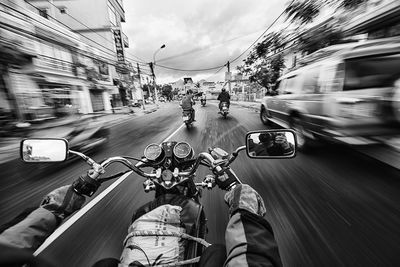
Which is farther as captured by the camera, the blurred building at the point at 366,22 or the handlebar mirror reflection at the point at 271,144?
the blurred building at the point at 366,22

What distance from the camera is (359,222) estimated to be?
203 centimetres

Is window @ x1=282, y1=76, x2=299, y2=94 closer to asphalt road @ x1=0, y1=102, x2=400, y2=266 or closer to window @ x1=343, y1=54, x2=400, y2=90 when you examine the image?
window @ x1=343, y1=54, x2=400, y2=90

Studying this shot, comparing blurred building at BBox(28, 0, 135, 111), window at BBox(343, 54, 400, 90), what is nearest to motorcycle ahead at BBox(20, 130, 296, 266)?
window at BBox(343, 54, 400, 90)

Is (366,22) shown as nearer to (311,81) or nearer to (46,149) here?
(311,81)

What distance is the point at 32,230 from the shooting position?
0.98 metres

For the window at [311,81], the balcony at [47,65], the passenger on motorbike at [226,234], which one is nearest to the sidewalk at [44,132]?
the passenger on motorbike at [226,234]

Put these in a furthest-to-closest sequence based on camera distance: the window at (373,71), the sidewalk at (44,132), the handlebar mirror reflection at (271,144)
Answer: the sidewalk at (44,132), the window at (373,71), the handlebar mirror reflection at (271,144)

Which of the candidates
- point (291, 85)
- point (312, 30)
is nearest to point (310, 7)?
point (312, 30)

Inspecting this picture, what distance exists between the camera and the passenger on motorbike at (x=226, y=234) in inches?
30.3

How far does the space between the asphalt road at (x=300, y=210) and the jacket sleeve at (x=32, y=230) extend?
997 millimetres

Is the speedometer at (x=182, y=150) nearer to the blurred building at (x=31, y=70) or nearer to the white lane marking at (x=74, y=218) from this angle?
the white lane marking at (x=74, y=218)

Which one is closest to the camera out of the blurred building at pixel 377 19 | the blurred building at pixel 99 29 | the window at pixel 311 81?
the window at pixel 311 81

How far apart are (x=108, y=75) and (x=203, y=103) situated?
12.6 m

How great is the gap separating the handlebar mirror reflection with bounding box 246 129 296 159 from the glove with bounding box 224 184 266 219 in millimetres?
384
